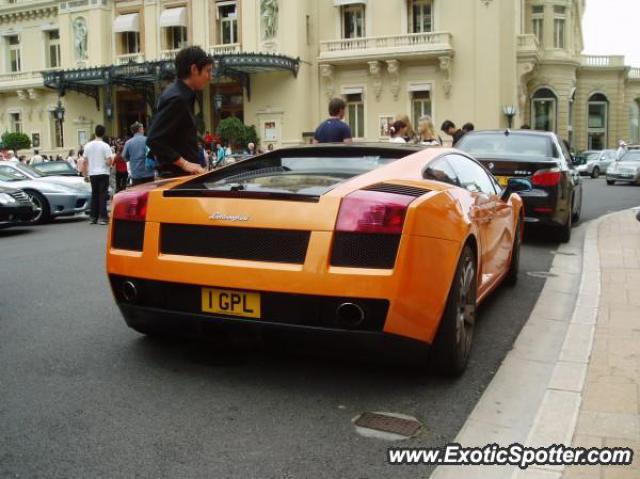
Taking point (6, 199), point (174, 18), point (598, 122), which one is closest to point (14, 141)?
point (174, 18)

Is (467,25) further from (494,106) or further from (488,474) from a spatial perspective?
(488,474)

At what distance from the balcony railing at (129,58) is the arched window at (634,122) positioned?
37.0 metres

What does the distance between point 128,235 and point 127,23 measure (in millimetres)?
36428

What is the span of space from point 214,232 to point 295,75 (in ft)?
105

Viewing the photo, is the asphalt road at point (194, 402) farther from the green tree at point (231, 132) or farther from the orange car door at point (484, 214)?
the green tree at point (231, 132)

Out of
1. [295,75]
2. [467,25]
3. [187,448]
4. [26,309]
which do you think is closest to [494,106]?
[467,25]

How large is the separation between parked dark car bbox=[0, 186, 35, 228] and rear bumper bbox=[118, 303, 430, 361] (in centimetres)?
856

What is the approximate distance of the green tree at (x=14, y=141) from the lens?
38500 millimetres

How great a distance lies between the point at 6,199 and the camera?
11562 millimetres

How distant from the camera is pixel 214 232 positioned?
3.77 meters

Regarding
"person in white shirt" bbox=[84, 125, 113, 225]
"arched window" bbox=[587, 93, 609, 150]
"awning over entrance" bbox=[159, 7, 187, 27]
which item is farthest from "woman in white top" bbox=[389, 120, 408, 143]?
"arched window" bbox=[587, 93, 609, 150]

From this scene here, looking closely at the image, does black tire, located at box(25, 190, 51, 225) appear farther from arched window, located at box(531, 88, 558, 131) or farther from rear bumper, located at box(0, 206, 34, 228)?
arched window, located at box(531, 88, 558, 131)

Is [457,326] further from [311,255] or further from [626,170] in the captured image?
[626,170]

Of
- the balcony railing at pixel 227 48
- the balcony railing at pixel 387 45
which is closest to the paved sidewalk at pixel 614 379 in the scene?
the balcony railing at pixel 387 45
